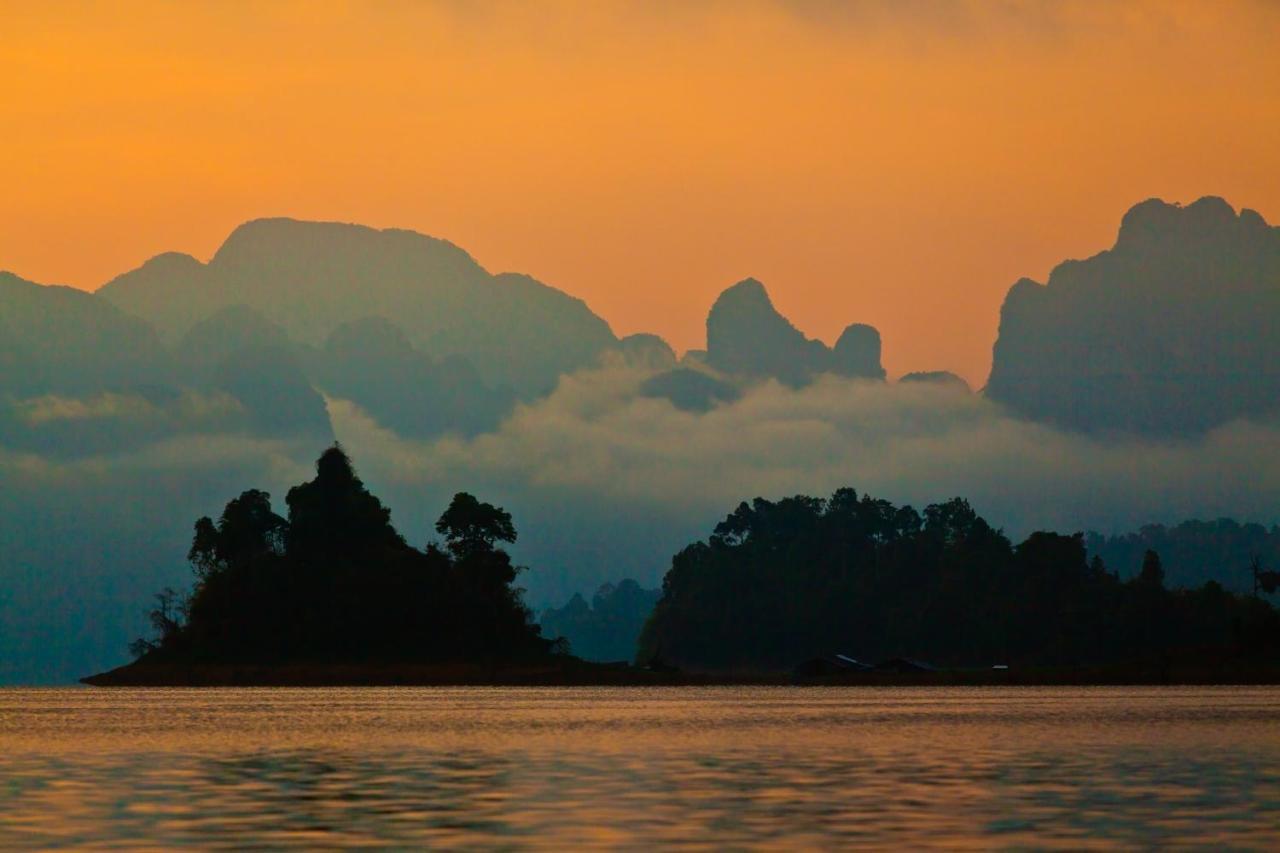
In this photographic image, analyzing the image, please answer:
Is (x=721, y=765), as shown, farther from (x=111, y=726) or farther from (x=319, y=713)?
(x=319, y=713)

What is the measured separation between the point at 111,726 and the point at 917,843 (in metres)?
94.8

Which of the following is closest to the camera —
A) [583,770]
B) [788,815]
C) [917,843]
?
[917,843]

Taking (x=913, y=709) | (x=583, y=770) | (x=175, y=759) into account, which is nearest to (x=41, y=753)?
(x=175, y=759)

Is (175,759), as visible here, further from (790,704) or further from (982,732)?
(790,704)

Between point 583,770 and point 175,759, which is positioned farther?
point 175,759

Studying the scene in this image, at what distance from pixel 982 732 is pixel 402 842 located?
65.6 m

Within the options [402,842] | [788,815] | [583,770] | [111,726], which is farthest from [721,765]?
[111,726]

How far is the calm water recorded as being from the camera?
185 feet

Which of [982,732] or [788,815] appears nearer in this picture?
[788,815]

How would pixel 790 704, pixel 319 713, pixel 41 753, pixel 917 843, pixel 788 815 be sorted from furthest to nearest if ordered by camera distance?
pixel 790 704 → pixel 319 713 → pixel 41 753 → pixel 788 815 → pixel 917 843

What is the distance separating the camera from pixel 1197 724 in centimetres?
12019

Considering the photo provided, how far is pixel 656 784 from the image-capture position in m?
74.1

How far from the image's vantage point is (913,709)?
170000 millimetres

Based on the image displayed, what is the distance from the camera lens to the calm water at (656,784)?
56344 millimetres
